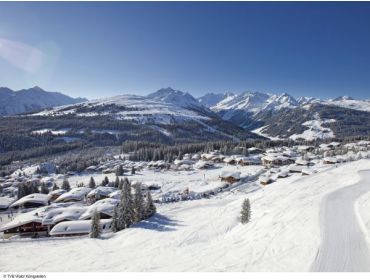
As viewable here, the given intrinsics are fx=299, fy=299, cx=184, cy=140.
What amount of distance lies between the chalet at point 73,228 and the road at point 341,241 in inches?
1264

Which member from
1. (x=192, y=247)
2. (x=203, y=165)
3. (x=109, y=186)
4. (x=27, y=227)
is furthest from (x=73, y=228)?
(x=203, y=165)

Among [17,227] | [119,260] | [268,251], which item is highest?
[268,251]

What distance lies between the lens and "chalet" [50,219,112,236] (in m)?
44.9

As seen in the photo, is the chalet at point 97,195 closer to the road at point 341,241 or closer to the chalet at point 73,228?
the chalet at point 73,228

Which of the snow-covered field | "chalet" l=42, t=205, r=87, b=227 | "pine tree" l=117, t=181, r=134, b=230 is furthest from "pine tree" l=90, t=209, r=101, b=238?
"chalet" l=42, t=205, r=87, b=227

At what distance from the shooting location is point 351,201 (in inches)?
1243

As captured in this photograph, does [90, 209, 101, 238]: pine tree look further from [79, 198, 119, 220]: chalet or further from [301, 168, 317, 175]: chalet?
[301, 168, 317, 175]: chalet

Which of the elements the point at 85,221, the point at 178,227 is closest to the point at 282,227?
the point at 178,227

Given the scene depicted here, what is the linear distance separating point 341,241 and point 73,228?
3798 cm

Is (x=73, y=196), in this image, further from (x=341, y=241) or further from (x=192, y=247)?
(x=341, y=241)

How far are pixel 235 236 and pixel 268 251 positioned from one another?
7.85 m

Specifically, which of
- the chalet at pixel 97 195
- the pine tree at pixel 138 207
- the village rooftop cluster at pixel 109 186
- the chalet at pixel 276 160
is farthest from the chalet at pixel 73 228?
the chalet at pixel 276 160

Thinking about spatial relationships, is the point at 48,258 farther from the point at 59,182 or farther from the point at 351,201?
the point at 59,182
